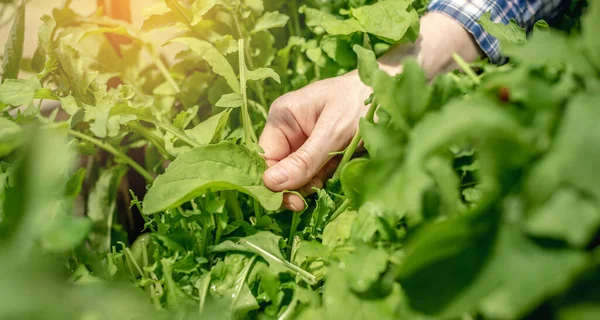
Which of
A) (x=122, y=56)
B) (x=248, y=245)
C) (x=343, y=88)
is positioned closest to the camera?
(x=248, y=245)

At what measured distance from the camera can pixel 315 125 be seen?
75cm

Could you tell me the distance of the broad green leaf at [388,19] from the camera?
72cm

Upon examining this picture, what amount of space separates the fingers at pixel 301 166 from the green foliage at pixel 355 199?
0.09ft

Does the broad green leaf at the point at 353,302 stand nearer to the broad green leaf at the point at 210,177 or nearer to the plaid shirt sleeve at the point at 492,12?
the broad green leaf at the point at 210,177

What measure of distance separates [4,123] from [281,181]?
1.09 ft

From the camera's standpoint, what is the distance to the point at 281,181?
0.64 m

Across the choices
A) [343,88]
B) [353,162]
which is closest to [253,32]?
[343,88]

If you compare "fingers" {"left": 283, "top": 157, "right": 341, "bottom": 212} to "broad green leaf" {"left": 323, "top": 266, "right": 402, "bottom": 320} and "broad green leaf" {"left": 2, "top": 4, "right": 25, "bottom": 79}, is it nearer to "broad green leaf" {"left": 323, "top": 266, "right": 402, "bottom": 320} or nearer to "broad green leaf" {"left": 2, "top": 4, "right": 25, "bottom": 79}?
"broad green leaf" {"left": 323, "top": 266, "right": 402, "bottom": 320}

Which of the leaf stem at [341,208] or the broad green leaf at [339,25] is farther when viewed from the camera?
the broad green leaf at [339,25]

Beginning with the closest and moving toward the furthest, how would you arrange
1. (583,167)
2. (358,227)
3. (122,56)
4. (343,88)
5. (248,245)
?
(583,167) → (358,227) → (248,245) → (343,88) → (122,56)

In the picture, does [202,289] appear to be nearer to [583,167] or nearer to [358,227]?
[358,227]

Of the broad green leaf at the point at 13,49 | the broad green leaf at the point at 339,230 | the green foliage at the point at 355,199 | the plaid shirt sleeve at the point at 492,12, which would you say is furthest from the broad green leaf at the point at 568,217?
the broad green leaf at the point at 13,49

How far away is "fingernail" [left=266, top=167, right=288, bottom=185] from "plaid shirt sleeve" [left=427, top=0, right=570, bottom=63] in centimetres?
43

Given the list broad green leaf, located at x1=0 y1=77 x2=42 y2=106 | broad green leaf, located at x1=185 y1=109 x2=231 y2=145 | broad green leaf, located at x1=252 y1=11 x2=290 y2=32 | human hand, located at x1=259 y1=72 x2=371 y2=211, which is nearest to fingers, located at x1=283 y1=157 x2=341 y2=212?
human hand, located at x1=259 y1=72 x2=371 y2=211
